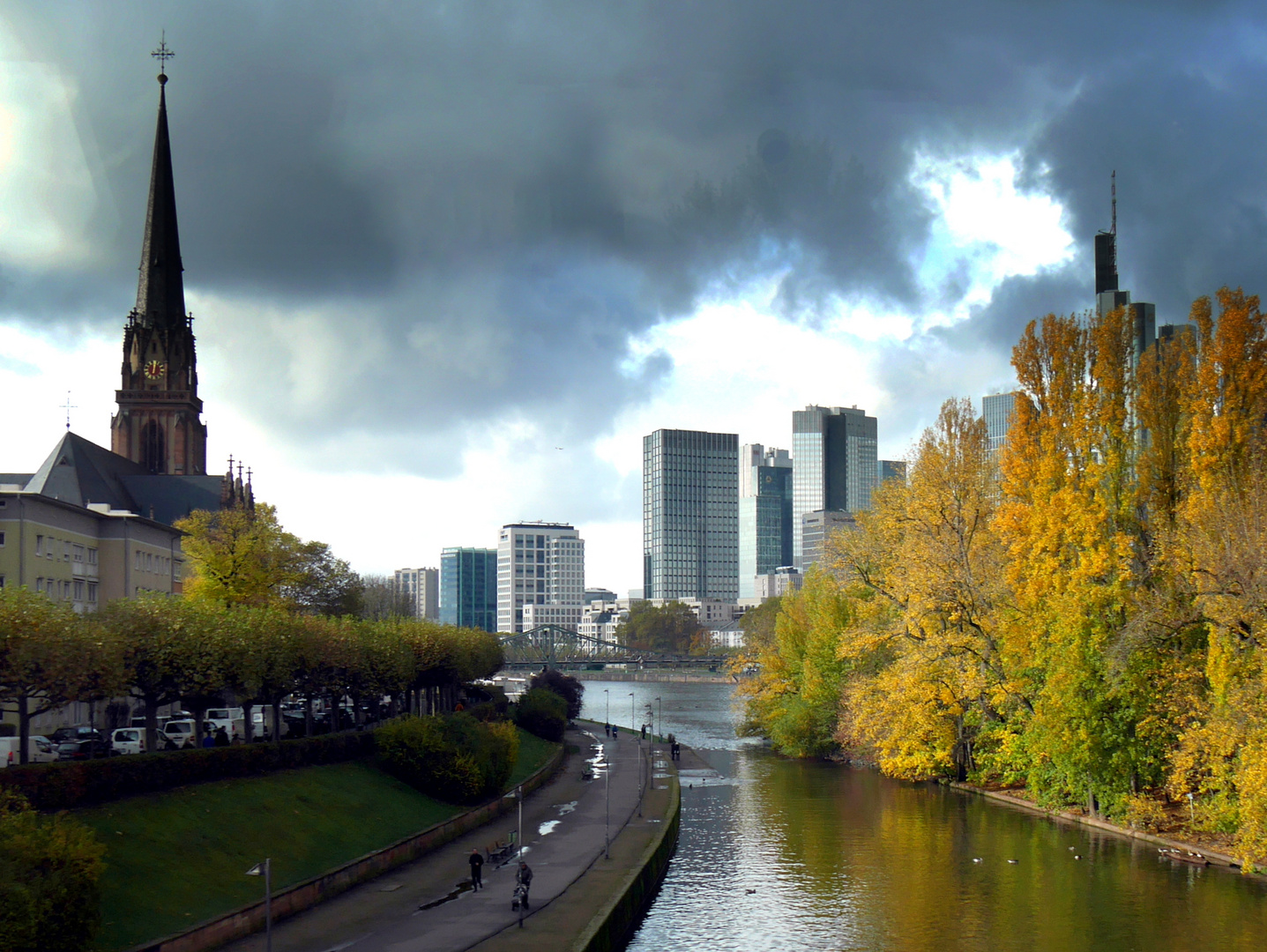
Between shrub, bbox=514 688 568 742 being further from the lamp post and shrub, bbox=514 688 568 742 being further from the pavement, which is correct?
the lamp post

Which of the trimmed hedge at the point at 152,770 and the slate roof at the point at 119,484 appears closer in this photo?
the trimmed hedge at the point at 152,770

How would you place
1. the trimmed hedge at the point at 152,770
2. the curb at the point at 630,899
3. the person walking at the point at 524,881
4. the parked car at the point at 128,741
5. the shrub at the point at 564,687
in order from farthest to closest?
the shrub at the point at 564,687 < the parked car at the point at 128,741 < the person walking at the point at 524,881 < the trimmed hedge at the point at 152,770 < the curb at the point at 630,899

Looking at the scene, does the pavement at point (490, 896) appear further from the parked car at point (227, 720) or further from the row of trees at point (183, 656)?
the parked car at point (227, 720)

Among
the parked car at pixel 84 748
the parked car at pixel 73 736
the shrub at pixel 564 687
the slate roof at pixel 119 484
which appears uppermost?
the slate roof at pixel 119 484

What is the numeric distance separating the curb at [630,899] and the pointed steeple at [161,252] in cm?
9347

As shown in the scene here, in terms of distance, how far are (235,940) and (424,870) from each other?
36.3 ft

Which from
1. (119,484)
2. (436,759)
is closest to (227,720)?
(436,759)

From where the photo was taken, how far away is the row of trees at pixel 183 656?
34.4m

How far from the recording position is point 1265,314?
146 feet

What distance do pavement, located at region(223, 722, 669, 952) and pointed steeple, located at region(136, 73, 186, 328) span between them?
3369 inches

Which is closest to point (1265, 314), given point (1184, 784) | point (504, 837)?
point (1184, 784)

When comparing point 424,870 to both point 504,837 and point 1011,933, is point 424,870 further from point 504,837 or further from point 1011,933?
point 1011,933

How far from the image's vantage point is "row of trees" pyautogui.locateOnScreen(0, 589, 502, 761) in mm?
34375

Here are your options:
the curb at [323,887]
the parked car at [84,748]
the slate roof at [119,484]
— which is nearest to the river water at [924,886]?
the curb at [323,887]
